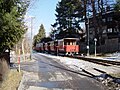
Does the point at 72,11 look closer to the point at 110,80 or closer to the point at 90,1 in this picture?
the point at 90,1

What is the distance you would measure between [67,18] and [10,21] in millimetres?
72968

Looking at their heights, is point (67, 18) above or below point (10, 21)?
above

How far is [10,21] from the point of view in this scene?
16.6m

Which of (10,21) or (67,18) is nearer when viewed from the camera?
(10,21)

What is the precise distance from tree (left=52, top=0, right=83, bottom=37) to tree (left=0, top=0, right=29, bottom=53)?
5861 cm

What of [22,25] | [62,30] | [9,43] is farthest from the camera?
[62,30]

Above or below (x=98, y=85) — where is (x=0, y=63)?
above

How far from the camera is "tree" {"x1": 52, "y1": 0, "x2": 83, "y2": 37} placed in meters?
80.6

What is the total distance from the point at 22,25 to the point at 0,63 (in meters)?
4.22

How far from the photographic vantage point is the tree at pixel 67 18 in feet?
264

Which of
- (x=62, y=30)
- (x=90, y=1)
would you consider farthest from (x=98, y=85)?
(x=62, y=30)

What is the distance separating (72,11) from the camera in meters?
81.4

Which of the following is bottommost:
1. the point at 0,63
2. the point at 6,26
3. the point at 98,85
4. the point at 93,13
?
the point at 98,85

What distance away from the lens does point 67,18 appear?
8912 centimetres
